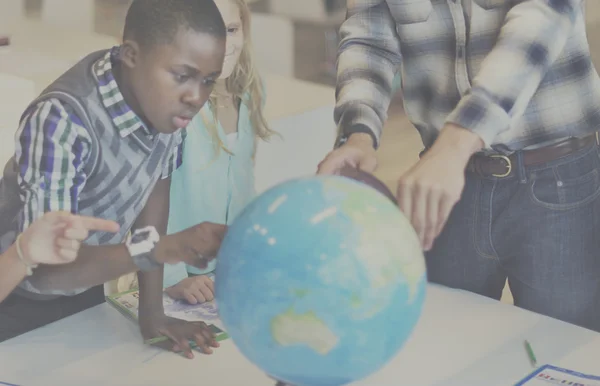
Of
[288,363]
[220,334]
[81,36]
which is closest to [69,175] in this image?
[220,334]

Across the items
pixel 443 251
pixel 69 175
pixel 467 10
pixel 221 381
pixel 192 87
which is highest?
pixel 467 10

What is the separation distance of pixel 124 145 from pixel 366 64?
1.60 ft

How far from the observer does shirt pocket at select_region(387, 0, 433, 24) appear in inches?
62.2

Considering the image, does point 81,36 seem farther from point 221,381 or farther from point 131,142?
point 221,381

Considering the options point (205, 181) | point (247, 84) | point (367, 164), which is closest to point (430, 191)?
point (367, 164)

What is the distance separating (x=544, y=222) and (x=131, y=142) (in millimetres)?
751

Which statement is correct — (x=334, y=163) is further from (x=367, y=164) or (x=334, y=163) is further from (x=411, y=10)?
(x=411, y=10)

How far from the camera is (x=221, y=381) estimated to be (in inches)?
53.5

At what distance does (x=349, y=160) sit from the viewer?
4.65 feet

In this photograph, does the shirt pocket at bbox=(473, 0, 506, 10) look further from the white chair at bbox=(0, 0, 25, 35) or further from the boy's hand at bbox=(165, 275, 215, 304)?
the white chair at bbox=(0, 0, 25, 35)

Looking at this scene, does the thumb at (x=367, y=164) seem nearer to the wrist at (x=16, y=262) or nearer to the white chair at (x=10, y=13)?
the wrist at (x=16, y=262)

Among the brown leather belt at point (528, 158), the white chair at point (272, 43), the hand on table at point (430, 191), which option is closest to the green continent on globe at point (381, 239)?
the hand on table at point (430, 191)

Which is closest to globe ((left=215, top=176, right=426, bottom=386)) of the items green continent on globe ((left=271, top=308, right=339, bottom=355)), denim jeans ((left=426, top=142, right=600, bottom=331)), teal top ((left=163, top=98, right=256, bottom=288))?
green continent on globe ((left=271, top=308, right=339, bottom=355))

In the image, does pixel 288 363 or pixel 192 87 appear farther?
pixel 192 87
